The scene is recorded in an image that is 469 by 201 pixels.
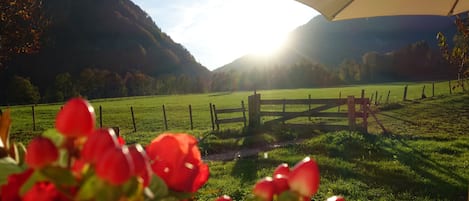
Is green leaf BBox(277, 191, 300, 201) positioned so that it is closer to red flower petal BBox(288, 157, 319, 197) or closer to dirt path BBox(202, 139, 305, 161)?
A: red flower petal BBox(288, 157, 319, 197)

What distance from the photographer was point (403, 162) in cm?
848

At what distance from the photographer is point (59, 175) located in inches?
15.2

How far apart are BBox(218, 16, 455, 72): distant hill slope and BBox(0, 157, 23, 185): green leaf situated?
147 meters

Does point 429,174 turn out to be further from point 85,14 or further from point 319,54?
point 319,54

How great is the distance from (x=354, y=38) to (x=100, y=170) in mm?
169557

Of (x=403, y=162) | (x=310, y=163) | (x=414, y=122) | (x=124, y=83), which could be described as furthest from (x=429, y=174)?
(x=124, y=83)

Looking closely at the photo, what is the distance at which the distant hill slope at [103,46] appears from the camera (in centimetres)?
Result: 9631

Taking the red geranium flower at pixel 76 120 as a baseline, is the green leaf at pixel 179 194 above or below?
below

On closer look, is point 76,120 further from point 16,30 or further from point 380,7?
point 16,30

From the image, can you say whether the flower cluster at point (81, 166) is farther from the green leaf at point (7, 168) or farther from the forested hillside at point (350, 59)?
the forested hillside at point (350, 59)

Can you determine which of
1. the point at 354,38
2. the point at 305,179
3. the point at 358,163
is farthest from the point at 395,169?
the point at 354,38

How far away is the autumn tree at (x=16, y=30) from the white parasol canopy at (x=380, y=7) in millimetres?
12423

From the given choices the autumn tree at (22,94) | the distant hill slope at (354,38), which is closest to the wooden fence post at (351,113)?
the autumn tree at (22,94)

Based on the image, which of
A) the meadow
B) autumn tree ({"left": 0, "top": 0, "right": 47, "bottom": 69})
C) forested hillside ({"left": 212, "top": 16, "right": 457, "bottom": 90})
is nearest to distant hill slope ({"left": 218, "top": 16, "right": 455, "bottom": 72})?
forested hillside ({"left": 212, "top": 16, "right": 457, "bottom": 90})
